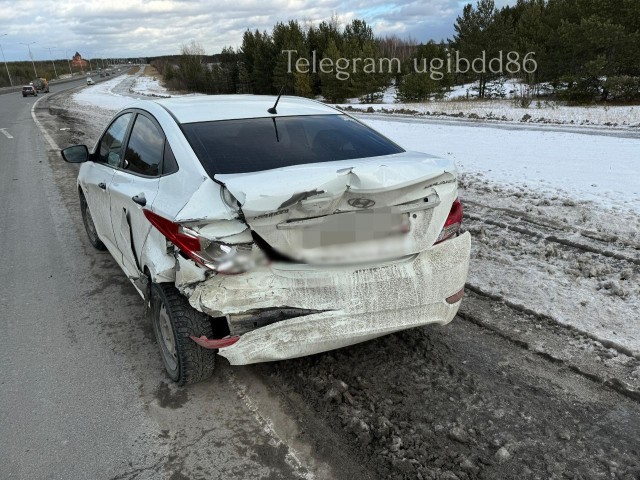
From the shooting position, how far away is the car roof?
3.45 metres

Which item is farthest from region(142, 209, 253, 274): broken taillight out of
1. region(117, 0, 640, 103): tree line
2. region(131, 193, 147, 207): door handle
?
region(117, 0, 640, 103): tree line

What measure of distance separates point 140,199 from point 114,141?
4.83ft

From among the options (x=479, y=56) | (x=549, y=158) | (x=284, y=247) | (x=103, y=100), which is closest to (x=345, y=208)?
(x=284, y=247)

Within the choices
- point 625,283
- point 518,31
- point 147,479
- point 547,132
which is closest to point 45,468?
point 147,479

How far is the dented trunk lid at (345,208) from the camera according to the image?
7.80 ft

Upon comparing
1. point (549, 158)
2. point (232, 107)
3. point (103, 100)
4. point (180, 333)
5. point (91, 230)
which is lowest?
point (549, 158)

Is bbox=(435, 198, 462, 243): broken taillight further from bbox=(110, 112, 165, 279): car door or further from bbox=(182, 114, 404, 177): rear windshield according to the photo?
bbox=(110, 112, 165, 279): car door

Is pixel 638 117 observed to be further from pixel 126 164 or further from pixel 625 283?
pixel 126 164

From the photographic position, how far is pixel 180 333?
275 cm

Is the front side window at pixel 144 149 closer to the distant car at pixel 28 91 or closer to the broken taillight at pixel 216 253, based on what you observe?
the broken taillight at pixel 216 253

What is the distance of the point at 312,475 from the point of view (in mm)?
A: 2312

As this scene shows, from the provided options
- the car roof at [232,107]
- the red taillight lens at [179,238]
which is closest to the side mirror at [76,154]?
the car roof at [232,107]

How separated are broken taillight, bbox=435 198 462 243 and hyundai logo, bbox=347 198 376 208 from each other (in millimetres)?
541

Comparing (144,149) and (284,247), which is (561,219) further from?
(144,149)
